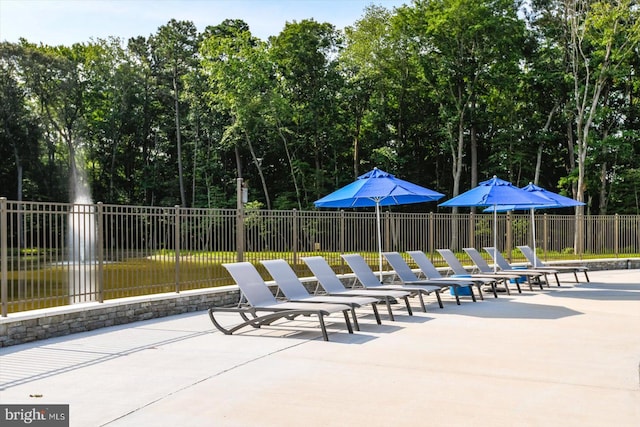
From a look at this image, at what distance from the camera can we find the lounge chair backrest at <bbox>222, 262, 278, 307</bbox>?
10109 millimetres

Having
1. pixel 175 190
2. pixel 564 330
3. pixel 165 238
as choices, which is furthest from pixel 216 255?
pixel 175 190

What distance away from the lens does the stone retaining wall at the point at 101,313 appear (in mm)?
9102

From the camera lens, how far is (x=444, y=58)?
130 feet

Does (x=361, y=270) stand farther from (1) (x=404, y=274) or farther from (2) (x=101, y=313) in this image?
(2) (x=101, y=313)

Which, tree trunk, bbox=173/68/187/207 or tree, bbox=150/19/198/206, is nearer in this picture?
tree trunk, bbox=173/68/187/207

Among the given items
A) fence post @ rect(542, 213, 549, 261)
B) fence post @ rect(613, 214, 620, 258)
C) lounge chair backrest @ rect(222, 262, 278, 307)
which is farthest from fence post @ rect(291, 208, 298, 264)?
fence post @ rect(613, 214, 620, 258)

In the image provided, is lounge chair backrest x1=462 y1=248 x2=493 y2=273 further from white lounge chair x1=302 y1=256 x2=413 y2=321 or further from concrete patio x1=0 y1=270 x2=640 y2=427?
concrete patio x1=0 y1=270 x2=640 y2=427

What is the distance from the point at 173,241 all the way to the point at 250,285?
108 inches

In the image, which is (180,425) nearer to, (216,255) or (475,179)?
(216,255)

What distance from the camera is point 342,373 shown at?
23.7 feet

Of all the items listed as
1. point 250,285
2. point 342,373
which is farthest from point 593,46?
point 342,373

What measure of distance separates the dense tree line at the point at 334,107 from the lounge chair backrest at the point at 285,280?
2681 cm

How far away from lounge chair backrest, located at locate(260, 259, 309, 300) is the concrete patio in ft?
1.71

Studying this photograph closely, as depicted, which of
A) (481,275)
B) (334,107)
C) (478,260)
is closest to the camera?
(481,275)
